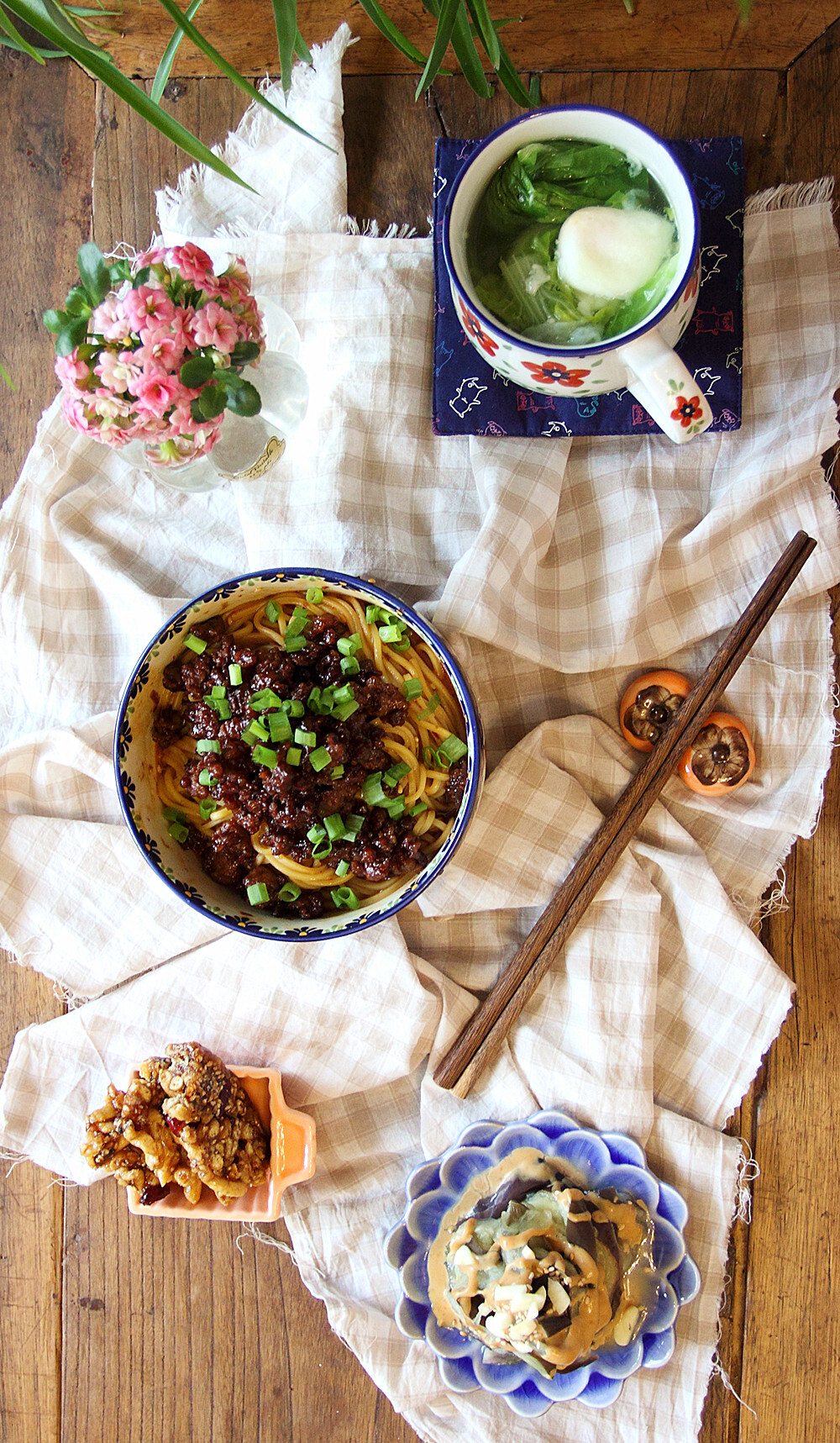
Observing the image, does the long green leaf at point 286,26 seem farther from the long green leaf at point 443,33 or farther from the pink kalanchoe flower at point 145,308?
the pink kalanchoe flower at point 145,308

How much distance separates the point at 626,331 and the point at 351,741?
90 cm

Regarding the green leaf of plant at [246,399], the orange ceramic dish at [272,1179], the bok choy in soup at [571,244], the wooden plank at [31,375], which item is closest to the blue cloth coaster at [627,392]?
the bok choy in soup at [571,244]

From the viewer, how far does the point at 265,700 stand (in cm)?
199

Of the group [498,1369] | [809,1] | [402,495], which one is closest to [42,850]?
[402,495]

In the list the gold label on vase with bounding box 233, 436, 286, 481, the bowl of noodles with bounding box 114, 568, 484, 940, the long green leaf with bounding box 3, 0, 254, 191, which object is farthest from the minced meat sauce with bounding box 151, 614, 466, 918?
the long green leaf with bounding box 3, 0, 254, 191

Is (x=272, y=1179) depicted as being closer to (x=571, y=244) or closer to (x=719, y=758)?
(x=719, y=758)

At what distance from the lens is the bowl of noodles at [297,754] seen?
78.4 inches

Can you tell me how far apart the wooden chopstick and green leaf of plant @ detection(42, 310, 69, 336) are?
140cm

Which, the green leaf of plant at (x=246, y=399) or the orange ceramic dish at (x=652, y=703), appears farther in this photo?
the orange ceramic dish at (x=652, y=703)

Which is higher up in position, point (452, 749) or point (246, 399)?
point (246, 399)

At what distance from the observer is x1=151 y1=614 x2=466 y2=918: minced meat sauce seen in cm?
200

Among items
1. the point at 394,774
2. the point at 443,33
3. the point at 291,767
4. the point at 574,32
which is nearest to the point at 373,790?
the point at 394,774

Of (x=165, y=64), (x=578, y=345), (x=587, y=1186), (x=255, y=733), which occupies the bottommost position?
(x=587, y=1186)

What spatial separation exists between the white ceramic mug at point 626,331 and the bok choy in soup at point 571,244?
0.02 m
